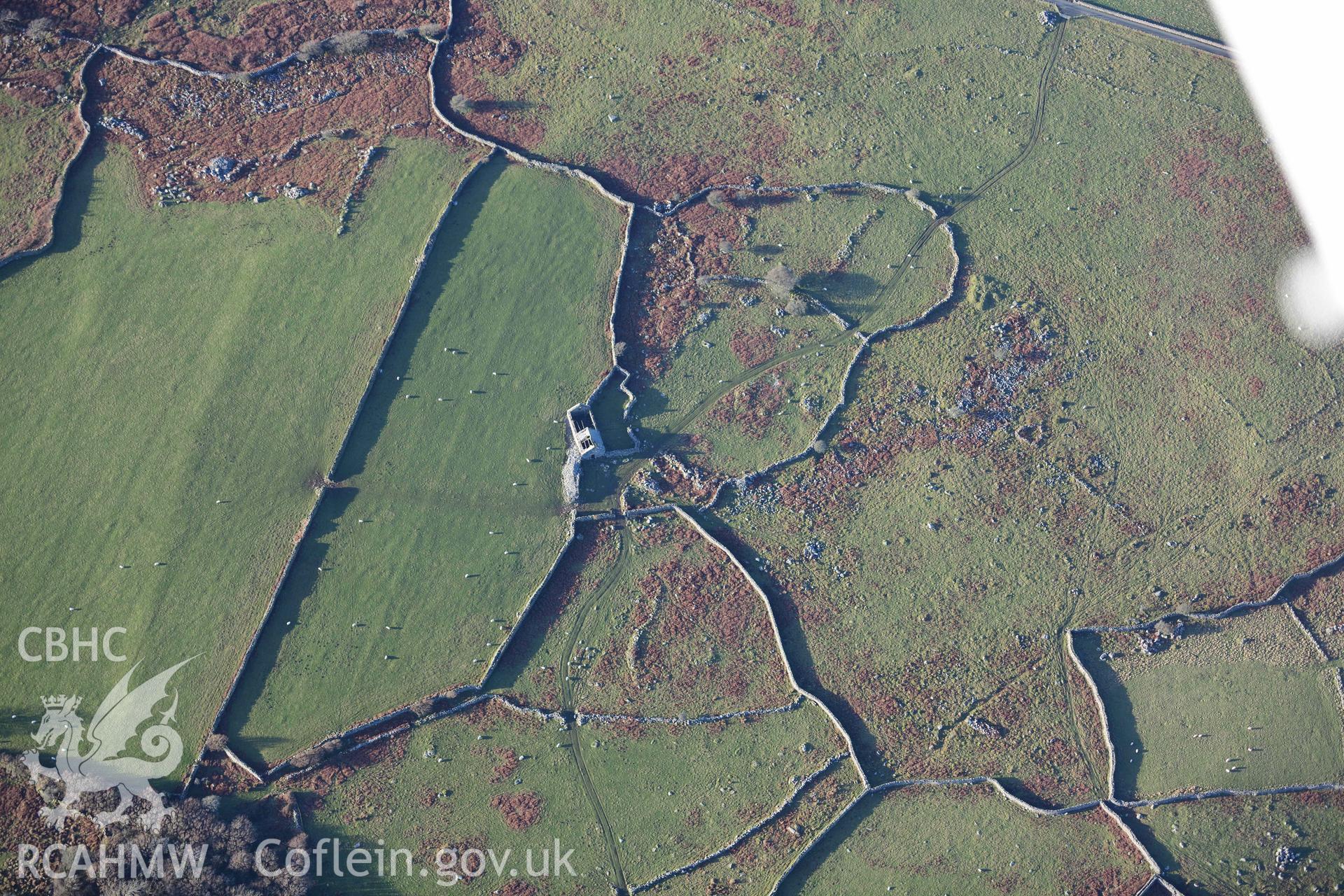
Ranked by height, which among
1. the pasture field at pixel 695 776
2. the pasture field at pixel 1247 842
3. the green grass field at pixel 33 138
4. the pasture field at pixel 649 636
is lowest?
the pasture field at pixel 1247 842

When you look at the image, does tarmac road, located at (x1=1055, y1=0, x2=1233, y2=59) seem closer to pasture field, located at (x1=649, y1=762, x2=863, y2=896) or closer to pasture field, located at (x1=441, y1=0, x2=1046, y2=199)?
pasture field, located at (x1=441, y1=0, x2=1046, y2=199)

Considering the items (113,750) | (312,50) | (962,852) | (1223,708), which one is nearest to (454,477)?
(113,750)

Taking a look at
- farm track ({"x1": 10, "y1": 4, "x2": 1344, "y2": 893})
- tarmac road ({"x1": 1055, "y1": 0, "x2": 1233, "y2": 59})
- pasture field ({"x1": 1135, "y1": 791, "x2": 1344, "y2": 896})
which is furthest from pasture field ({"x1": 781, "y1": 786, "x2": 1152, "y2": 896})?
tarmac road ({"x1": 1055, "y1": 0, "x2": 1233, "y2": 59})

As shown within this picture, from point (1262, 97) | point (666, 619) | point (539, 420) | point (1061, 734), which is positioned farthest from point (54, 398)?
point (1262, 97)

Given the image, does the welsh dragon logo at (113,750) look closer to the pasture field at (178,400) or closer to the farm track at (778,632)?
the pasture field at (178,400)

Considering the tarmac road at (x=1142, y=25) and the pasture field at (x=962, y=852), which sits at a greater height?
the tarmac road at (x=1142, y=25)

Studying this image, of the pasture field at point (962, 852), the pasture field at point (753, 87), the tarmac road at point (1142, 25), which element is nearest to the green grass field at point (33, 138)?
the pasture field at point (753, 87)

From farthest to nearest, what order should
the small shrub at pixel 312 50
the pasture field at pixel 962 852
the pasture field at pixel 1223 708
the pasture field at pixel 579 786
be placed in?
the small shrub at pixel 312 50 < the pasture field at pixel 1223 708 < the pasture field at pixel 962 852 < the pasture field at pixel 579 786
